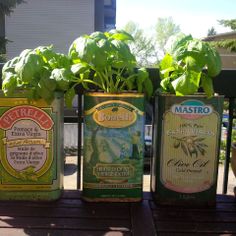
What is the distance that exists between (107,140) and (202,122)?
328 millimetres

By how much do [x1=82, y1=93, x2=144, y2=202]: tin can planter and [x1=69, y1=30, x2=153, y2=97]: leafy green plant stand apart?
0.22 feet

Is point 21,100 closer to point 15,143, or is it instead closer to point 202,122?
point 15,143

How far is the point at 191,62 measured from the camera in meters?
1.15

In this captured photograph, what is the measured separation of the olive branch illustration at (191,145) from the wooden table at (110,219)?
194 millimetres

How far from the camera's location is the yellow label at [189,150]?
1.24 meters

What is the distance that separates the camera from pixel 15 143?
4.17 feet

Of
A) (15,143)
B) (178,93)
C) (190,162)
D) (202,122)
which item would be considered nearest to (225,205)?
(190,162)

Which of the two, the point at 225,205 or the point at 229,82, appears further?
the point at 229,82

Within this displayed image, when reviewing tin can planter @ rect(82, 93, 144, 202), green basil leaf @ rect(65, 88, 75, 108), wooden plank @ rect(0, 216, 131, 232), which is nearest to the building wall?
green basil leaf @ rect(65, 88, 75, 108)

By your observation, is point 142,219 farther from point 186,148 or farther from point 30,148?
point 30,148

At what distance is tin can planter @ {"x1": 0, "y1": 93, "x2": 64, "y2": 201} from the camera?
4.09ft

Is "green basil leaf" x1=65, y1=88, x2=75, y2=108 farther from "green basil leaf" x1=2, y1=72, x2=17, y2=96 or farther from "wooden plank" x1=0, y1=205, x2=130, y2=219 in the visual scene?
"wooden plank" x1=0, y1=205, x2=130, y2=219

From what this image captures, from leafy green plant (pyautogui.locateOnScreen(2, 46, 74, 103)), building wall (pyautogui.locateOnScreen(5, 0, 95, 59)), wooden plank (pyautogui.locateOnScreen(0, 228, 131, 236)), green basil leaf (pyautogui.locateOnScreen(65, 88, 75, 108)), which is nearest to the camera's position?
wooden plank (pyautogui.locateOnScreen(0, 228, 131, 236))

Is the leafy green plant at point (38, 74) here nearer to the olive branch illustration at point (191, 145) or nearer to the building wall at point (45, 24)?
the olive branch illustration at point (191, 145)
